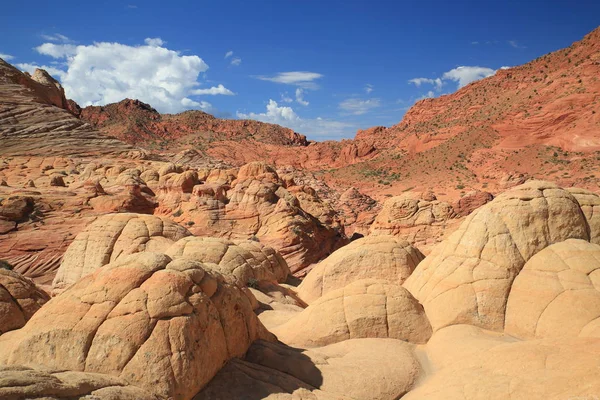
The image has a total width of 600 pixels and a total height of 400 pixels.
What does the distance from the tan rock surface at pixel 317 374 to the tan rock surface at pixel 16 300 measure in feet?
15.4

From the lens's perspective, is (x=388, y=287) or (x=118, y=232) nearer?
(x=388, y=287)

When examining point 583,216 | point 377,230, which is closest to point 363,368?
point 583,216

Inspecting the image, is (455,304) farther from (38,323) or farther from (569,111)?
(569,111)

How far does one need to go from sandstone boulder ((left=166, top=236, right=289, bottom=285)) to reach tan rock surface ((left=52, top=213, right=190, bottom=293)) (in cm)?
156

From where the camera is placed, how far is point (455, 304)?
9734 mm

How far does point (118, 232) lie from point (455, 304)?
1263 cm

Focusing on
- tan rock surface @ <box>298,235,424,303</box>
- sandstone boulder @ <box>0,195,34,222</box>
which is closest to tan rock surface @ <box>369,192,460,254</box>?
tan rock surface @ <box>298,235,424,303</box>

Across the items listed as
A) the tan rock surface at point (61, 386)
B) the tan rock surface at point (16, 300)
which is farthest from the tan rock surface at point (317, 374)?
the tan rock surface at point (16, 300)

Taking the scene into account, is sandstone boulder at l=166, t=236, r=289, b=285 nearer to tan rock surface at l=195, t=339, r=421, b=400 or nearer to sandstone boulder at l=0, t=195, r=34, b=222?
tan rock surface at l=195, t=339, r=421, b=400

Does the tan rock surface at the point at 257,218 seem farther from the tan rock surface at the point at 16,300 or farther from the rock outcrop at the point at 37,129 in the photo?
the rock outcrop at the point at 37,129

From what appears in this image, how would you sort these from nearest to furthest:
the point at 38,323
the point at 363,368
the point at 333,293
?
the point at 38,323, the point at 363,368, the point at 333,293

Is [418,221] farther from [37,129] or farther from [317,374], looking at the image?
→ [37,129]

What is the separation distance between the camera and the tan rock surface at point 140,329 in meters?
5.91

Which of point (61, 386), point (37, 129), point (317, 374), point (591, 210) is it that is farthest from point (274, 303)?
point (37, 129)
